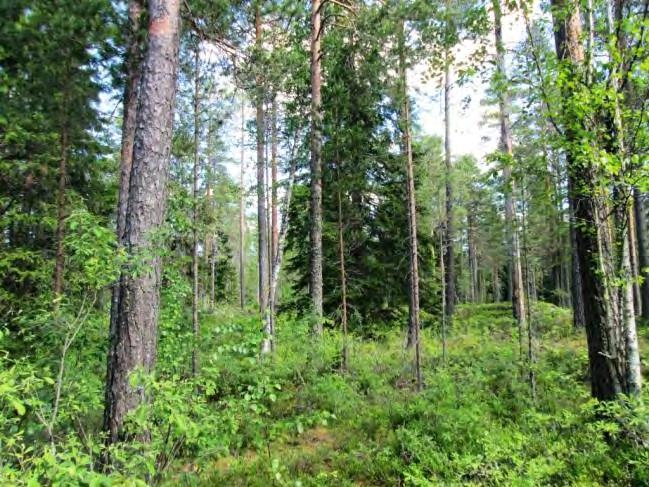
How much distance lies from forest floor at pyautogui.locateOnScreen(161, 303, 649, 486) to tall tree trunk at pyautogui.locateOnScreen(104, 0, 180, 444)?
589 mm

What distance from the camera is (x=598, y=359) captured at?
4.06 m

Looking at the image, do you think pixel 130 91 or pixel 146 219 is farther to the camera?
pixel 130 91

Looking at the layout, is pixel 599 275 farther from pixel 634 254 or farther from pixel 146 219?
pixel 634 254

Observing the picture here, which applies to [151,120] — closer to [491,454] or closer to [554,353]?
[491,454]

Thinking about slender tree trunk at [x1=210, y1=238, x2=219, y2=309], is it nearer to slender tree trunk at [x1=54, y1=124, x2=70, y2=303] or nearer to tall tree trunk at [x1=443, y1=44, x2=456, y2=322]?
slender tree trunk at [x1=54, y1=124, x2=70, y2=303]

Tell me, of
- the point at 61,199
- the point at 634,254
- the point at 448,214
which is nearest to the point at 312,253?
the point at 61,199

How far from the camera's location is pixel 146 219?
3.02 metres

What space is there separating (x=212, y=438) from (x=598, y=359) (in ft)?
13.6

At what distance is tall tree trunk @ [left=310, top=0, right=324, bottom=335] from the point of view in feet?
25.0

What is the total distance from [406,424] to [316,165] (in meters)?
5.22

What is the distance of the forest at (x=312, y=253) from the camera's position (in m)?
2.78

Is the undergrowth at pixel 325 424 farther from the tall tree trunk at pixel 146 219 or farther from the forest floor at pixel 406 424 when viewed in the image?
the tall tree trunk at pixel 146 219

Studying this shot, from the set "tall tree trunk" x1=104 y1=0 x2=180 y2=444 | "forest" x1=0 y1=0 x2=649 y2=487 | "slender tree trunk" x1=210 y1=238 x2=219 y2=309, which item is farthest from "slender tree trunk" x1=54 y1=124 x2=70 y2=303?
"slender tree trunk" x1=210 y1=238 x2=219 y2=309

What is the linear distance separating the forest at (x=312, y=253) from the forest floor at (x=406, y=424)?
4 centimetres
